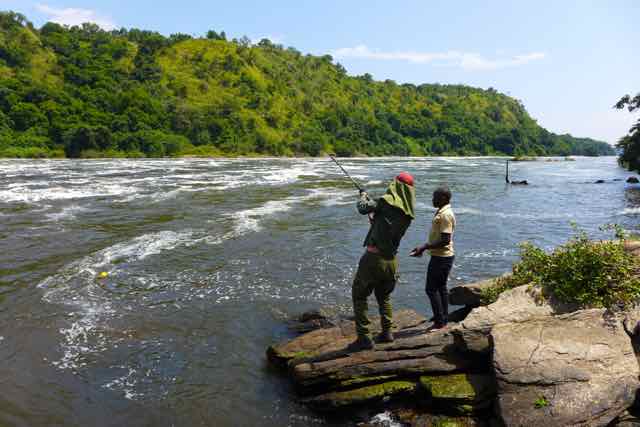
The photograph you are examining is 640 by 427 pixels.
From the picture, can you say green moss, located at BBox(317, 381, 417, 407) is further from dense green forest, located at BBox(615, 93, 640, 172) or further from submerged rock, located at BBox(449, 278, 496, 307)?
dense green forest, located at BBox(615, 93, 640, 172)

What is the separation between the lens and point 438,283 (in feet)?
23.9

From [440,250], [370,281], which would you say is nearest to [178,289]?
[370,281]

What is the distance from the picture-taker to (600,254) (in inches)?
281

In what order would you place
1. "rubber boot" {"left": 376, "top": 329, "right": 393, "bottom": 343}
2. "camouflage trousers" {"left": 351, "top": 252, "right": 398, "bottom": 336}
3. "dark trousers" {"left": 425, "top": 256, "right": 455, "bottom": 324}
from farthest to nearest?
"dark trousers" {"left": 425, "top": 256, "right": 455, "bottom": 324}, "rubber boot" {"left": 376, "top": 329, "right": 393, "bottom": 343}, "camouflage trousers" {"left": 351, "top": 252, "right": 398, "bottom": 336}

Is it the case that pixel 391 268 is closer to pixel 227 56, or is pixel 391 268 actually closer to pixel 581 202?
pixel 581 202

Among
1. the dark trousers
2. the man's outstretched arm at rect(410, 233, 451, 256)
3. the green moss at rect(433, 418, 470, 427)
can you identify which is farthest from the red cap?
the green moss at rect(433, 418, 470, 427)

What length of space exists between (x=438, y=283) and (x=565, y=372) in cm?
225

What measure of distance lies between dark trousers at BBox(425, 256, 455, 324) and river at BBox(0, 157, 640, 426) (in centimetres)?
249

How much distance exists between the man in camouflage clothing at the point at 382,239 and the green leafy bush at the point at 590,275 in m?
2.65

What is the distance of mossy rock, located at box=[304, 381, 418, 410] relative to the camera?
6070mm

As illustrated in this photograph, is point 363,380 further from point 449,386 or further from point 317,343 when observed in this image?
point 317,343

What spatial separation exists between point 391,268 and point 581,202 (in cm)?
2969

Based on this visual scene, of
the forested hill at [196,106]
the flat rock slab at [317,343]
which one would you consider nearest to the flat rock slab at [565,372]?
the flat rock slab at [317,343]

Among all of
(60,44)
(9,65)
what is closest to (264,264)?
(9,65)
